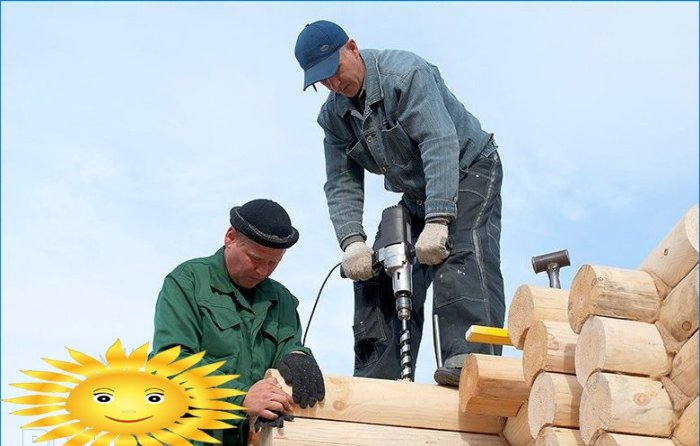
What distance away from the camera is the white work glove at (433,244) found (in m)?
5.67

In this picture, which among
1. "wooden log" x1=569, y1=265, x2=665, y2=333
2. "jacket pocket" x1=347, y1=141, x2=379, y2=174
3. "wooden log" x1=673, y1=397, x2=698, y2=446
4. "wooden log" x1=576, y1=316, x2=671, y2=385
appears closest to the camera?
"wooden log" x1=673, y1=397, x2=698, y2=446

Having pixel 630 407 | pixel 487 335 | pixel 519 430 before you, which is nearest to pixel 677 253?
pixel 630 407

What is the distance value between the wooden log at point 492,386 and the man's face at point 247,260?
1041 millimetres

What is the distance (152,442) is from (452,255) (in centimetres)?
184

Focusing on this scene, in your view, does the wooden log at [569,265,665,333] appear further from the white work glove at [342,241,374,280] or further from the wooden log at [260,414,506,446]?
the white work glove at [342,241,374,280]

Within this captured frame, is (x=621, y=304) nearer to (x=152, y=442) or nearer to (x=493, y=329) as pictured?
(x=493, y=329)

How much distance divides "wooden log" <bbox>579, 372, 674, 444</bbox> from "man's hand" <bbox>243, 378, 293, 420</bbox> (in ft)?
4.38

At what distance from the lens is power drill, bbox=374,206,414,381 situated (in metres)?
5.89

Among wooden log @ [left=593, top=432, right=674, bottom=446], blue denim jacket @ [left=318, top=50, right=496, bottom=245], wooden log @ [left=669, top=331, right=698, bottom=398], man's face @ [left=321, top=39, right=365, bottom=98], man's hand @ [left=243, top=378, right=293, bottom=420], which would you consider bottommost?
Result: wooden log @ [left=593, top=432, right=674, bottom=446]

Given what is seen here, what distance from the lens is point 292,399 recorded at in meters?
5.01

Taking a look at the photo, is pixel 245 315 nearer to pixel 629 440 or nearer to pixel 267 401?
pixel 267 401

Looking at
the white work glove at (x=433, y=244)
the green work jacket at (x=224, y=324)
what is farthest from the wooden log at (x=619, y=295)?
the green work jacket at (x=224, y=324)

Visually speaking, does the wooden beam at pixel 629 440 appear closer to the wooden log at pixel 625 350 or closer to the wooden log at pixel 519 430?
the wooden log at pixel 625 350

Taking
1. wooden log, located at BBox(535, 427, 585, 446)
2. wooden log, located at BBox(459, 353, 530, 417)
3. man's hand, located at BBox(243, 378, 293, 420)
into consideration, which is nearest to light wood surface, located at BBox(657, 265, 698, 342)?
wooden log, located at BBox(535, 427, 585, 446)
